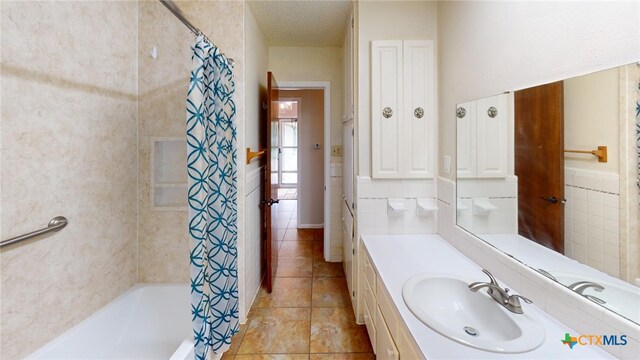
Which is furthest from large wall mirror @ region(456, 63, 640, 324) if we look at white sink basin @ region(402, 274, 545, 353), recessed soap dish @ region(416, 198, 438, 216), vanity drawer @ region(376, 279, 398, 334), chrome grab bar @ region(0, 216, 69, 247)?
chrome grab bar @ region(0, 216, 69, 247)

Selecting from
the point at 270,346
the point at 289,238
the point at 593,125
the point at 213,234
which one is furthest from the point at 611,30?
the point at 289,238

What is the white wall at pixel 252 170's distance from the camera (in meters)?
2.00

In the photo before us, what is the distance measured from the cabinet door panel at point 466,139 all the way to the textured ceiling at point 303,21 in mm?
1348

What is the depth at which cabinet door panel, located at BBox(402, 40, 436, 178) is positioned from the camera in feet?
6.03

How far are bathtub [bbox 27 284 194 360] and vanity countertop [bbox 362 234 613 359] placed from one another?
3.46ft

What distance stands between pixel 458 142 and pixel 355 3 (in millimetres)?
1292

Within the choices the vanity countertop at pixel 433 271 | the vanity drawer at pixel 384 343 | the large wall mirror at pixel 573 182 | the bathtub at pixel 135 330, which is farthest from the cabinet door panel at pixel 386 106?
the bathtub at pixel 135 330

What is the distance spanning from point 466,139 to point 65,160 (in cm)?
224

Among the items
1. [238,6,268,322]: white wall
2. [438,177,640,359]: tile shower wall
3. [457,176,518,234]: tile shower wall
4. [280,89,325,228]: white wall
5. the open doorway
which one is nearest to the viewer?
[438,177,640,359]: tile shower wall

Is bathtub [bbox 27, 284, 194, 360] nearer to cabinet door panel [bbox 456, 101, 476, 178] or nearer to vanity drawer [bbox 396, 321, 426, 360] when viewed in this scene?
vanity drawer [bbox 396, 321, 426, 360]

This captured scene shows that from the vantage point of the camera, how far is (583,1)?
85 centimetres

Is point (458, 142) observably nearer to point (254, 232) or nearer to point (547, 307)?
point (547, 307)

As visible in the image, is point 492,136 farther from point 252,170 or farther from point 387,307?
point 252,170

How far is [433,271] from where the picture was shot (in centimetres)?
130
